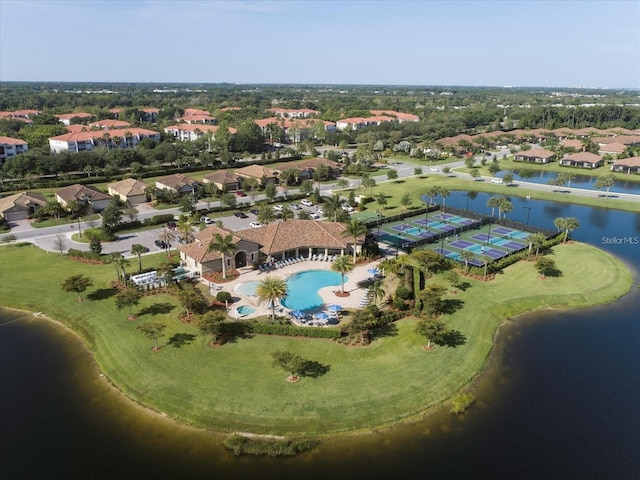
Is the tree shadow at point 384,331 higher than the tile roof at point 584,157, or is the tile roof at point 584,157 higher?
the tile roof at point 584,157

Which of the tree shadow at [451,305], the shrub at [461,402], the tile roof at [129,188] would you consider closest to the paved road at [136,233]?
the tile roof at [129,188]

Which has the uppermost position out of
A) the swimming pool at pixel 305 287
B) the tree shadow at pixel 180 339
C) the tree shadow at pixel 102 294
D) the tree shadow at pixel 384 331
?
the swimming pool at pixel 305 287

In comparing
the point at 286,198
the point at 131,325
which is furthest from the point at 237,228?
the point at 131,325

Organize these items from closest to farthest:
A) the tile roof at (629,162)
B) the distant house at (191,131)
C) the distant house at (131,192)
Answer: the distant house at (131,192) < the tile roof at (629,162) < the distant house at (191,131)

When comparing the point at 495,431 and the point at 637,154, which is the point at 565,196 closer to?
the point at 637,154

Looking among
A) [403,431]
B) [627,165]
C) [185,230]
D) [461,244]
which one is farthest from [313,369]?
[627,165]

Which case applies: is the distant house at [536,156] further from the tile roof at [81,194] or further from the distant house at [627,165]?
the tile roof at [81,194]

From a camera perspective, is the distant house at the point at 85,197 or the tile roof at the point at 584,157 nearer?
the distant house at the point at 85,197
